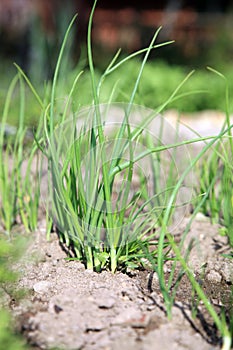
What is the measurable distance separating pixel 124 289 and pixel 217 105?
4343mm


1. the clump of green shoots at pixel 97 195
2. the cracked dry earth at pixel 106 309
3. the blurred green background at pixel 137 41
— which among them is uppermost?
the blurred green background at pixel 137 41

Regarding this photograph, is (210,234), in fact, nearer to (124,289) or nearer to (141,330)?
(124,289)

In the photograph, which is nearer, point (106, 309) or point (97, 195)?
point (106, 309)

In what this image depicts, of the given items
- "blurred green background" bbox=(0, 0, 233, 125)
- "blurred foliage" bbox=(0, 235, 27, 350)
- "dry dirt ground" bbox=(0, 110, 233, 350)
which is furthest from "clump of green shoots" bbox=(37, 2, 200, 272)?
"blurred green background" bbox=(0, 0, 233, 125)

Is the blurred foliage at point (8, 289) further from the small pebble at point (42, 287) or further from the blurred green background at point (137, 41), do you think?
the blurred green background at point (137, 41)

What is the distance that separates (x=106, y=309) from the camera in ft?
5.05

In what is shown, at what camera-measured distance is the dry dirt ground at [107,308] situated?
56.1 inches

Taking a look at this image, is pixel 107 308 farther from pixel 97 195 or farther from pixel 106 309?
pixel 97 195

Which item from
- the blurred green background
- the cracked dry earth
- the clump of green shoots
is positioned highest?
the blurred green background

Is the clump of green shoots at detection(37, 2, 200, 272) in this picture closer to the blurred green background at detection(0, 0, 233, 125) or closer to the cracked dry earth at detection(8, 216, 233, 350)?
the cracked dry earth at detection(8, 216, 233, 350)

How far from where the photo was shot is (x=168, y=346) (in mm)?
1399

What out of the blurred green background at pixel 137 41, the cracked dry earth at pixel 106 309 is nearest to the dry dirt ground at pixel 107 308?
the cracked dry earth at pixel 106 309

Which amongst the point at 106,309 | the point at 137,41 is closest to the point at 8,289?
the point at 106,309

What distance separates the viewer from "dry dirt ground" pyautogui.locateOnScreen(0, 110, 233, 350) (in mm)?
1426
